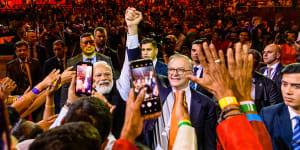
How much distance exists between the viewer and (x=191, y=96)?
2.35 meters

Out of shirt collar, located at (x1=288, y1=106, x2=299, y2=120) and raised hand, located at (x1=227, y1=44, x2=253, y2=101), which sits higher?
raised hand, located at (x1=227, y1=44, x2=253, y2=101)

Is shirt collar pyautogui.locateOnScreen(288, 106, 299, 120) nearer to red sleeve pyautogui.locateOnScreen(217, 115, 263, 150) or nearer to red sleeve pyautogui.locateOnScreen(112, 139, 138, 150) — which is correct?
red sleeve pyautogui.locateOnScreen(217, 115, 263, 150)

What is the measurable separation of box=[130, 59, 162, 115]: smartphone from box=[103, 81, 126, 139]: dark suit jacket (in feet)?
2.00

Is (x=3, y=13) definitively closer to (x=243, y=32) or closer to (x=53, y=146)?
(x=243, y=32)

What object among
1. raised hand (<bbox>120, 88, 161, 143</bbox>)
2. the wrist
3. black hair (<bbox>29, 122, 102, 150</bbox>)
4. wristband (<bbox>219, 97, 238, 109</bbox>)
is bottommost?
raised hand (<bbox>120, 88, 161, 143</bbox>)

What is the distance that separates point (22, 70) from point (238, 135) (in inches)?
149

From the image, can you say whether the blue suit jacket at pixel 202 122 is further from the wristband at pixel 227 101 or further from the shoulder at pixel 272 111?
the wristband at pixel 227 101

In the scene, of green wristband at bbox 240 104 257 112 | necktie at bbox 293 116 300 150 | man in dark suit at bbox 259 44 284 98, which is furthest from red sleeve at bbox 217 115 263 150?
man in dark suit at bbox 259 44 284 98

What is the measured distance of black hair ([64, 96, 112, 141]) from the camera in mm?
1337


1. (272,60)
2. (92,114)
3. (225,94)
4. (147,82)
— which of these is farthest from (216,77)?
(272,60)

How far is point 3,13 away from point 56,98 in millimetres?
8345

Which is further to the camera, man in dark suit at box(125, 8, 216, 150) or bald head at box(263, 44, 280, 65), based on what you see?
bald head at box(263, 44, 280, 65)

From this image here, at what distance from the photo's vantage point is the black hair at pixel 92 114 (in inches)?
52.6

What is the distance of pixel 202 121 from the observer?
87.1 inches
